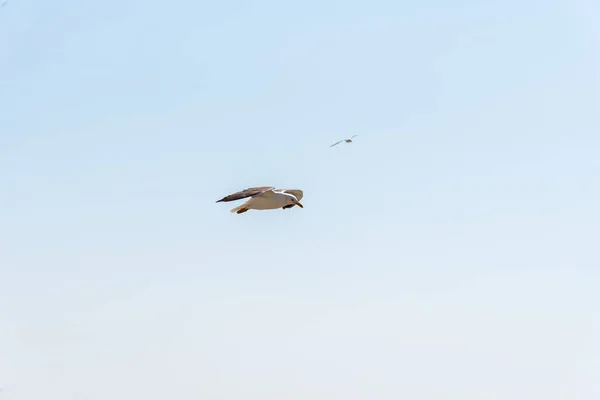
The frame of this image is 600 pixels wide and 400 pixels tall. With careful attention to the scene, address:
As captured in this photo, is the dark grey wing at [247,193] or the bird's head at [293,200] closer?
A: the dark grey wing at [247,193]

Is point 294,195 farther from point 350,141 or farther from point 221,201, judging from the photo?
point 221,201

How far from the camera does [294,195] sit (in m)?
89.1

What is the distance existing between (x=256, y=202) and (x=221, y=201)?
7.33 meters

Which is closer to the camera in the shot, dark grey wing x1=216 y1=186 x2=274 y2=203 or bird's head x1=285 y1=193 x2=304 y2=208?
dark grey wing x1=216 y1=186 x2=274 y2=203

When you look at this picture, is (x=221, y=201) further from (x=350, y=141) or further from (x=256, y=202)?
(x=350, y=141)

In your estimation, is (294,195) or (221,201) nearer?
(221,201)

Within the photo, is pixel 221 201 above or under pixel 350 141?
under

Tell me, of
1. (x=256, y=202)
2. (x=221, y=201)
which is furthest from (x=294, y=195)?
(x=221, y=201)

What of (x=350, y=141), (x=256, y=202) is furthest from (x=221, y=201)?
(x=350, y=141)

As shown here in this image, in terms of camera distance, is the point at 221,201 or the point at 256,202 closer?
the point at 221,201

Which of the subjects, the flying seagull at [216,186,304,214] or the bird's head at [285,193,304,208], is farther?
the bird's head at [285,193,304,208]

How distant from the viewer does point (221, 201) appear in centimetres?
7838

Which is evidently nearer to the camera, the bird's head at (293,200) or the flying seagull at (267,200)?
the flying seagull at (267,200)

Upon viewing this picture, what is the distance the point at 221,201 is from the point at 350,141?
1448 cm
